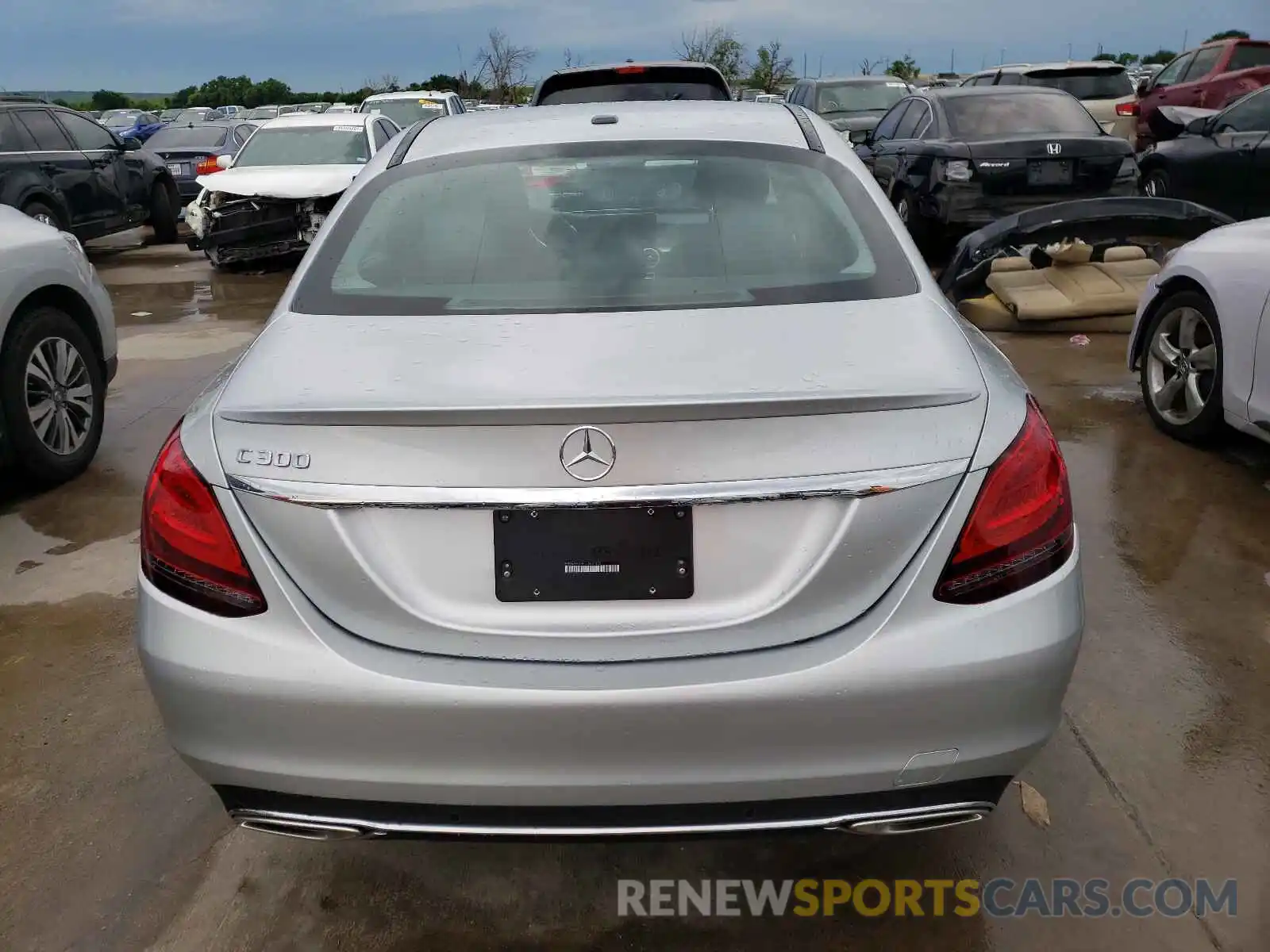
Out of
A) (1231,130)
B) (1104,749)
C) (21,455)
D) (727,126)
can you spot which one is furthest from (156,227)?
(1104,749)

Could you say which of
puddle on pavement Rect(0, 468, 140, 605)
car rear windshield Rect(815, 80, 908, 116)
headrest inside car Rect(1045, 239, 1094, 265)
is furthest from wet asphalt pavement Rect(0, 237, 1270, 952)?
car rear windshield Rect(815, 80, 908, 116)

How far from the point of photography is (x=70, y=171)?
39.4 feet

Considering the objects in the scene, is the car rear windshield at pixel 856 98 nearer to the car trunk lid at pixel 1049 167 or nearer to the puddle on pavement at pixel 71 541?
the car trunk lid at pixel 1049 167

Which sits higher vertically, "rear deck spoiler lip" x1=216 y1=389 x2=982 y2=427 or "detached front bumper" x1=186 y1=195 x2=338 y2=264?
"rear deck spoiler lip" x1=216 y1=389 x2=982 y2=427

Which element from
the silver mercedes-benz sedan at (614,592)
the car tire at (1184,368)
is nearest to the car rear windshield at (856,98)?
the car tire at (1184,368)

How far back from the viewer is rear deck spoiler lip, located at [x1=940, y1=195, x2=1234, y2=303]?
265 inches

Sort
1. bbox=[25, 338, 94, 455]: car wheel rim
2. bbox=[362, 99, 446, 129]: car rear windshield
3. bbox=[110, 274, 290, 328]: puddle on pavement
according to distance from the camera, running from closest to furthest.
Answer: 1. bbox=[25, 338, 94, 455]: car wheel rim
2. bbox=[110, 274, 290, 328]: puddle on pavement
3. bbox=[362, 99, 446, 129]: car rear windshield

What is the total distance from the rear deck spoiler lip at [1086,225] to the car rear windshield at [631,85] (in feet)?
13.4

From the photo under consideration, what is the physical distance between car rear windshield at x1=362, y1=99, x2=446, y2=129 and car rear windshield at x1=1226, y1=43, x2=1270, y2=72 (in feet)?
37.3

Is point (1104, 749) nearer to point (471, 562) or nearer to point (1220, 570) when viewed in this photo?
point (1220, 570)

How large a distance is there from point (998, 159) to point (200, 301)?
7163 millimetres

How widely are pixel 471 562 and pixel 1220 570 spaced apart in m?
3.18

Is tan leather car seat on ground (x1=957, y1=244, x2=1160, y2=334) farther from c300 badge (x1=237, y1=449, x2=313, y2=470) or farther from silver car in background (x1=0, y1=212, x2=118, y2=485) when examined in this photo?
c300 badge (x1=237, y1=449, x2=313, y2=470)

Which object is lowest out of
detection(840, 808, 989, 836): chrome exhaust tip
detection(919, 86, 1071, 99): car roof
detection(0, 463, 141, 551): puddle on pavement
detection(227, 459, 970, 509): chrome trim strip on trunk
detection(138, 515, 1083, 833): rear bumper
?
detection(0, 463, 141, 551): puddle on pavement
